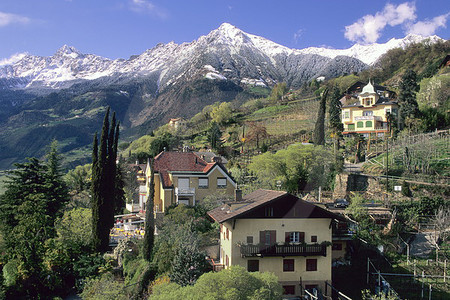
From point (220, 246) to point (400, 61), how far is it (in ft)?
359

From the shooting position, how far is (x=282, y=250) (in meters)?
29.9

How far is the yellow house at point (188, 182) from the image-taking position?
47.0 m

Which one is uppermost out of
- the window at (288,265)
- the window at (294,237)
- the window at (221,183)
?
the window at (221,183)

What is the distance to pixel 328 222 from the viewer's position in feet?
102

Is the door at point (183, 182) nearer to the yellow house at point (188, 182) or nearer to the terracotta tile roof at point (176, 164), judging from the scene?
the yellow house at point (188, 182)

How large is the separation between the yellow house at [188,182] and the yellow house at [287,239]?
54.3 feet

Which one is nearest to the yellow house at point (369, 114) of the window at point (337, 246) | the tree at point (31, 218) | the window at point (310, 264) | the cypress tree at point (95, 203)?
the window at point (337, 246)

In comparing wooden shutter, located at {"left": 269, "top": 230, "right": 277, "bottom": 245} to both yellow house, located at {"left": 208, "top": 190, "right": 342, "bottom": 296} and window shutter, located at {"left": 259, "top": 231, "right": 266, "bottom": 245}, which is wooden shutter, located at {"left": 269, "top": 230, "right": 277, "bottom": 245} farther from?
window shutter, located at {"left": 259, "top": 231, "right": 266, "bottom": 245}

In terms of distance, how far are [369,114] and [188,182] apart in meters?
41.3

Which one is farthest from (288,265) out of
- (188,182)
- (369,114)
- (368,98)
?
(368,98)

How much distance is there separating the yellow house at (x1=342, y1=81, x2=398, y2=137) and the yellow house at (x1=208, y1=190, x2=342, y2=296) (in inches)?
1686

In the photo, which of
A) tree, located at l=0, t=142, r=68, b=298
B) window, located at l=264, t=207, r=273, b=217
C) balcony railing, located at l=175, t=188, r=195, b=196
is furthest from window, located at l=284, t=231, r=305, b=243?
tree, located at l=0, t=142, r=68, b=298

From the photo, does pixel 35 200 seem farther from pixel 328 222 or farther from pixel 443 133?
pixel 443 133

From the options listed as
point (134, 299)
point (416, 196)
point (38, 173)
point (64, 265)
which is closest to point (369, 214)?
point (416, 196)
